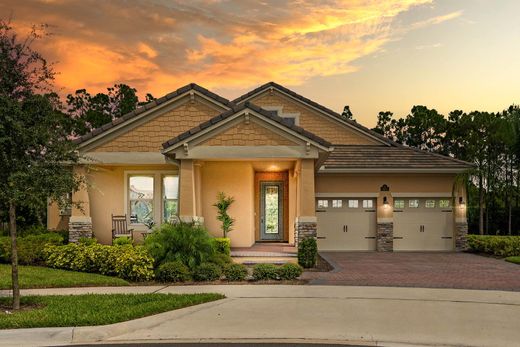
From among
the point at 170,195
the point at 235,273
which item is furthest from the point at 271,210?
the point at 235,273

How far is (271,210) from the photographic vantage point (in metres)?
23.1

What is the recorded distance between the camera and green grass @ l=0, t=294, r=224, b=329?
8.59 m

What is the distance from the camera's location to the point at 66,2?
17578 mm

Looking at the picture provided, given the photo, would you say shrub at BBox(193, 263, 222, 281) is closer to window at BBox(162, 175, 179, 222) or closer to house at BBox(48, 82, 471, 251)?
house at BBox(48, 82, 471, 251)

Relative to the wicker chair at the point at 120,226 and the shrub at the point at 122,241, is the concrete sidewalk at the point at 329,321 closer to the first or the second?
the shrub at the point at 122,241

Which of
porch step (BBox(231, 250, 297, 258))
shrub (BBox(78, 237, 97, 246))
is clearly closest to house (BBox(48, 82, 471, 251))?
shrub (BBox(78, 237, 97, 246))

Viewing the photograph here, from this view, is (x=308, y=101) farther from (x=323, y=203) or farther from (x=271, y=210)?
(x=271, y=210)

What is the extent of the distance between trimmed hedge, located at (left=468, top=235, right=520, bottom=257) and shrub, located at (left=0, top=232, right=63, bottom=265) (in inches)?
643

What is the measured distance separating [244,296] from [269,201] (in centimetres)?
1212

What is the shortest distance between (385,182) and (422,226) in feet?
8.33

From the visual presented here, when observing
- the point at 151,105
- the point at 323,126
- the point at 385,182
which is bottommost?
the point at 385,182

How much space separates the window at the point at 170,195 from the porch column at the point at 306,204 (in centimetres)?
554

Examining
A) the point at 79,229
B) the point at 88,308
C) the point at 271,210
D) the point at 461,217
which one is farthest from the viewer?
the point at 271,210

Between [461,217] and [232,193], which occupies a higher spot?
[232,193]
